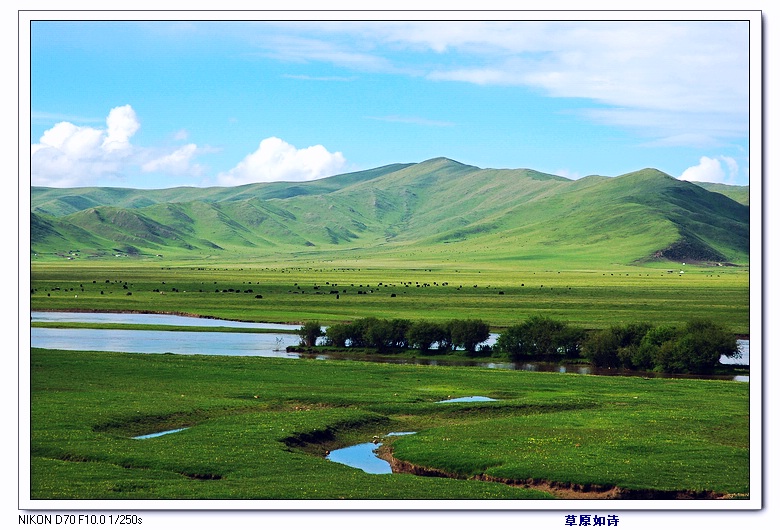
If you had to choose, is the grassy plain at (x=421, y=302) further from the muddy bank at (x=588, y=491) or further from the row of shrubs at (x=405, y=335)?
the muddy bank at (x=588, y=491)

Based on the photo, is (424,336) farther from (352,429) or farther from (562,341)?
(352,429)

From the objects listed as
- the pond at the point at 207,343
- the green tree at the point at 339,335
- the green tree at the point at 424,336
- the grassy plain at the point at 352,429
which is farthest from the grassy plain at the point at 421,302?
the grassy plain at the point at 352,429

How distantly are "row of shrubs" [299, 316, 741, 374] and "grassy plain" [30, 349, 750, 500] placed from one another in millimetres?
7583

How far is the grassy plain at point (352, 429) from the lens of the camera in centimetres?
2325

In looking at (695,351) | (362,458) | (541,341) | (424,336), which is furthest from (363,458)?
(424,336)

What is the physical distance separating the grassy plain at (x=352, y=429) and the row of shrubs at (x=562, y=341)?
758cm

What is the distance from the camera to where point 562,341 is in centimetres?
5869

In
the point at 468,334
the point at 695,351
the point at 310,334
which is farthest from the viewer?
the point at 310,334

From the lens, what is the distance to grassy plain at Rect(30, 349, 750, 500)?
915 inches

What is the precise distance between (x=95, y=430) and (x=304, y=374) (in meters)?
17.0

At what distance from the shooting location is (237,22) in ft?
69.3

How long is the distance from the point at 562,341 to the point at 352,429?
29.2 metres
